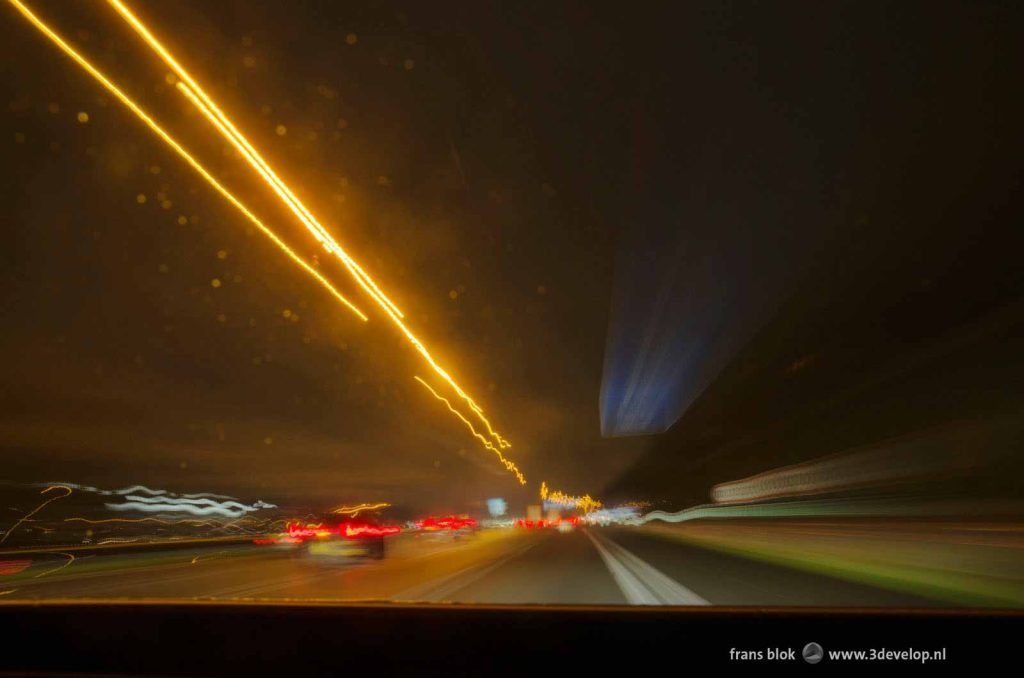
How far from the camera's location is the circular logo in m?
5.44

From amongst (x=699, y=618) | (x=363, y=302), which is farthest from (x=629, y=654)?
(x=363, y=302)

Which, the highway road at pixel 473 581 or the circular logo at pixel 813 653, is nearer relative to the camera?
the circular logo at pixel 813 653

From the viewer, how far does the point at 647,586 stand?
14.8m

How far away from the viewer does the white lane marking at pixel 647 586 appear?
1213 cm

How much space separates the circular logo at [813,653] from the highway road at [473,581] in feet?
13.4

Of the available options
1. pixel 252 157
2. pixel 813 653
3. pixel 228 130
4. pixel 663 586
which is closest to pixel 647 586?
pixel 663 586

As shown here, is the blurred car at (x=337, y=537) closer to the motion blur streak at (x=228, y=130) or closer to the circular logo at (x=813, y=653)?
the motion blur streak at (x=228, y=130)

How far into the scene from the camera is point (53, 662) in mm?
6195

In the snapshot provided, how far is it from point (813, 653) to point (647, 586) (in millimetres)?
9631

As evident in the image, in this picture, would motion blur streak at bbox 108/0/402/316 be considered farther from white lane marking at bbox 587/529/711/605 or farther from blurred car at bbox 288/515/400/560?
blurred car at bbox 288/515/400/560

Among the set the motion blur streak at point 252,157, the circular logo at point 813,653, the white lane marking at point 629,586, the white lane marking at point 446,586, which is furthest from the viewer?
the white lane marking at point 446,586

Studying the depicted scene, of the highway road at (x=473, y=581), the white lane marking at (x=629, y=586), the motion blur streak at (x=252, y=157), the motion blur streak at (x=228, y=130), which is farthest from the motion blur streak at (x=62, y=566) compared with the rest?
the white lane marking at (x=629, y=586)

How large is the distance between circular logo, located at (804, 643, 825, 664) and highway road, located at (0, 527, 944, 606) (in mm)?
4099

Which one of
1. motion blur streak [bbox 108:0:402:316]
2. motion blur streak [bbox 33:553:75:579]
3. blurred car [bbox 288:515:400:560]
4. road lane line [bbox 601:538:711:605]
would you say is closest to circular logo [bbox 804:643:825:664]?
road lane line [bbox 601:538:711:605]
